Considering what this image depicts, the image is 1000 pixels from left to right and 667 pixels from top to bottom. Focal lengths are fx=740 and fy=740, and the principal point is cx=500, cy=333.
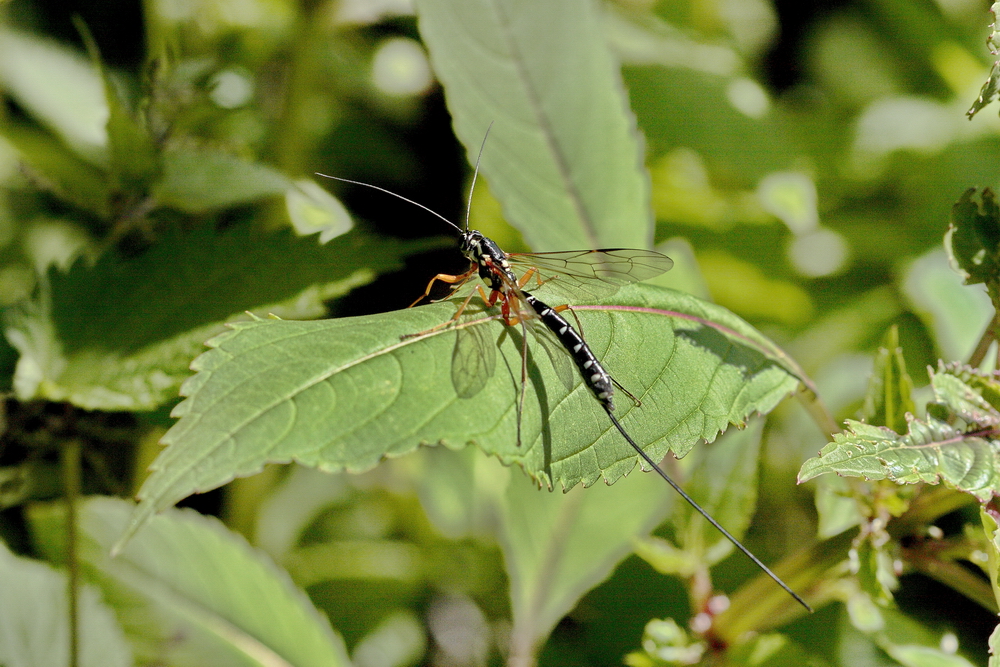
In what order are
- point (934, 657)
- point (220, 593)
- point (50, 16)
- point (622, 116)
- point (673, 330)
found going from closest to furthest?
1. point (673, 330)
2. point (934, 657)
3. point (220, 593)
4. point (622, 116)
5. point (50, 16)

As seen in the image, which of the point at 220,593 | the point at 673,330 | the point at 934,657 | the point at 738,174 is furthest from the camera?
the point at 738,174

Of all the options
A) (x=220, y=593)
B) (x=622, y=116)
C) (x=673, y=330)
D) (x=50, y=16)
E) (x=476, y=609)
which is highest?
(x=50, y=16)

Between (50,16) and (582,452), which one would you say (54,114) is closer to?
(50,16)

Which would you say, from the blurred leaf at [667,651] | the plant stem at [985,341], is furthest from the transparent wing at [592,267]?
the blurred leaf at [667,651]

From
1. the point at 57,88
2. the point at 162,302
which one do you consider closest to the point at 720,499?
the point at 162,302

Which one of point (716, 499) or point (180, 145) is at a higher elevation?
point (180, 145)

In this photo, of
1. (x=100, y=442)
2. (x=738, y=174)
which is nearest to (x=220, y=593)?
(x=100, y=442)

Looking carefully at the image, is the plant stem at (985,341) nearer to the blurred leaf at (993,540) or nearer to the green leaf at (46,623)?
the blurred leaf at (993,540)

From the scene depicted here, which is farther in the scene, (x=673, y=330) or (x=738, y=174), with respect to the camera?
(x=738, y=174)
